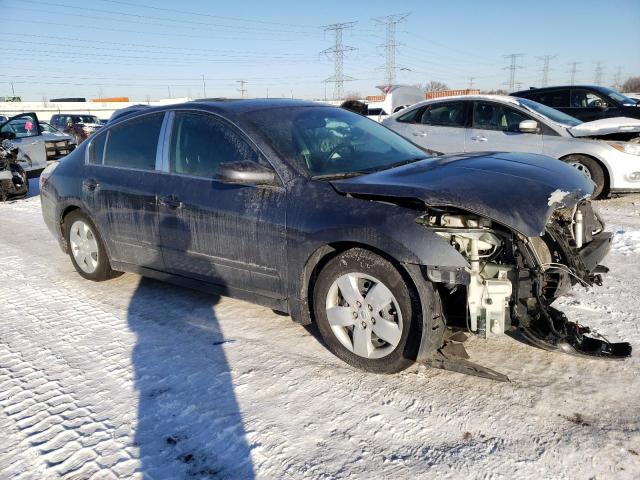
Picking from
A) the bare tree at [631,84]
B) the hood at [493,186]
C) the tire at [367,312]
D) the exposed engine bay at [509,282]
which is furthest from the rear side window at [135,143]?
the bare tree at [631,84]

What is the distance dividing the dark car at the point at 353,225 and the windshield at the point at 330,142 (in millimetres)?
16

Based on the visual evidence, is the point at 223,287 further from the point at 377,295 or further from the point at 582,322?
the point at 582,322

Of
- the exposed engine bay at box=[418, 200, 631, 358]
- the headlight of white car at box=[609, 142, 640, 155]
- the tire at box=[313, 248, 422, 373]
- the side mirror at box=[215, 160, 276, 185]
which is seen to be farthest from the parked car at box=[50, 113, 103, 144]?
the exposed engine bay at box=[418, 200, 631, 358]

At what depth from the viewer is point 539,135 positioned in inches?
321

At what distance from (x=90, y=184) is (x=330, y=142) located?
237 centimetres

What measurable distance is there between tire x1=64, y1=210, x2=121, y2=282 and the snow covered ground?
0.79 meters

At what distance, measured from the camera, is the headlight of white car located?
7.77 meters

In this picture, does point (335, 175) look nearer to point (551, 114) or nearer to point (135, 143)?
point (135, 143)

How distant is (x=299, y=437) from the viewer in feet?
8.63

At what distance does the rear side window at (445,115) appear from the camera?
8.73 metres

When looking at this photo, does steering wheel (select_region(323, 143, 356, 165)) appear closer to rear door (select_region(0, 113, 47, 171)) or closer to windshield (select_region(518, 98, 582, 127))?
windshield (select_region(518, 98, 582, 127))

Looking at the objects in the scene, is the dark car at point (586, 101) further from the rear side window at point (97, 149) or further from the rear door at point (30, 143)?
the rear door at point (30, 143)

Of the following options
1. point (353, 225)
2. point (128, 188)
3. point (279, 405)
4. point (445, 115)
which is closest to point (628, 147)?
point (445, 115)

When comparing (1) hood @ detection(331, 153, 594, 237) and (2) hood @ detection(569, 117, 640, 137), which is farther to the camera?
(2) hood @ detection(569, 117, 640, 137)
